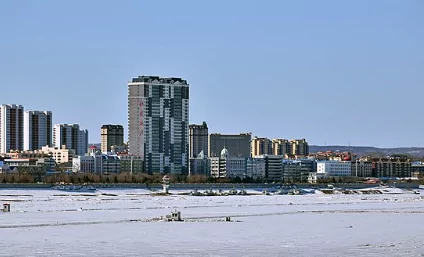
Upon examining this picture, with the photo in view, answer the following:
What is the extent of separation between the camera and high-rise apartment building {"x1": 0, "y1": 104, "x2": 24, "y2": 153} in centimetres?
18038

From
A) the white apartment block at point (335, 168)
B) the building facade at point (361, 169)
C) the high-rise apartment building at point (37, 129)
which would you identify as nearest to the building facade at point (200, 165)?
the white apartment block at point (335, 168)

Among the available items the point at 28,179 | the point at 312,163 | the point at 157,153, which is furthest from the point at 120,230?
the point at 312,163

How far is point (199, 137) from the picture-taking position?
189000 millimetres

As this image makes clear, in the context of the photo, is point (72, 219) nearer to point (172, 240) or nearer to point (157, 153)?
point (172, 240)

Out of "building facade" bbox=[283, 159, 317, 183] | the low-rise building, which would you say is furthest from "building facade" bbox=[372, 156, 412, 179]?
the low-rise building

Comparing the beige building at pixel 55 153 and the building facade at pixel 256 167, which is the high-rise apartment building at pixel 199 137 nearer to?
the beige building at pixel 55 153

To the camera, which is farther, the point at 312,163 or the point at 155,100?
the point at 312,163

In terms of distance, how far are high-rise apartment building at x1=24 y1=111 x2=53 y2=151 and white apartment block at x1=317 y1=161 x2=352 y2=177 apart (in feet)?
164

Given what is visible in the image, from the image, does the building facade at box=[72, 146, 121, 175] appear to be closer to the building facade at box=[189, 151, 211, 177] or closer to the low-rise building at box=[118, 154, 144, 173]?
the low-rise building at box=[118, 154, 144, 173]

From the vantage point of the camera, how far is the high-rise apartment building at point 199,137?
A: 186500 mm

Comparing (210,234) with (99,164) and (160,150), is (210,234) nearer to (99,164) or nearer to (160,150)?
(160,150)

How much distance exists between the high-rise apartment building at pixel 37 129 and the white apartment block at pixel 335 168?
5010 cm

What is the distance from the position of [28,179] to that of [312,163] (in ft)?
251

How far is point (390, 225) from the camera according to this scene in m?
42.1
